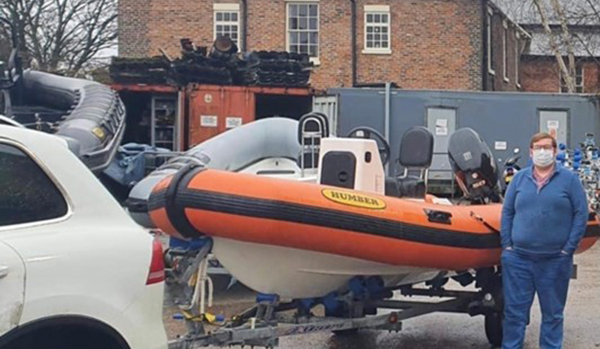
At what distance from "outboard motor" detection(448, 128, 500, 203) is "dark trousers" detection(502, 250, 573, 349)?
Answer: 119 centimetres

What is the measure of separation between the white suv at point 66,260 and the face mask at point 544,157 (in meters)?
3.15

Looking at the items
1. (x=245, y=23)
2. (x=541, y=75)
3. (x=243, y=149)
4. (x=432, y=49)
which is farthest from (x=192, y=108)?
(x=541, y=75)

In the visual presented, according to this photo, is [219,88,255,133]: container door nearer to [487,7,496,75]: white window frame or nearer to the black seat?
[487,7,496,75]: white window frame

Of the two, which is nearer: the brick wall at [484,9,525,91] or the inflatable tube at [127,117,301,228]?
the inflatable tube at [127,117,301,228]

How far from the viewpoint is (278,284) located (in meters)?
5.77

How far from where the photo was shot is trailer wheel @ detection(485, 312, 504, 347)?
6902mm

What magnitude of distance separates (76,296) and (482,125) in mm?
18265

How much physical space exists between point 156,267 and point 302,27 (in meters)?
24.1

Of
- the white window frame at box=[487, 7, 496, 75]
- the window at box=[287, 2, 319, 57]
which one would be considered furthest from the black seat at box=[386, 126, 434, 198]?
the white window frame at box=[487, 7, 496, 75]

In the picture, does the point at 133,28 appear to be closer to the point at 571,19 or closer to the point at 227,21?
the point at 227,21

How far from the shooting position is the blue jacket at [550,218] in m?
5.96

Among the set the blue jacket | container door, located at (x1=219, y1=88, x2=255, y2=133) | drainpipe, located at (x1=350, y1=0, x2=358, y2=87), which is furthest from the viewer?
drainpipe, located at (x1=350, y1=0, x2=358, y2=87)

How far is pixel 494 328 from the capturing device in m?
6.98

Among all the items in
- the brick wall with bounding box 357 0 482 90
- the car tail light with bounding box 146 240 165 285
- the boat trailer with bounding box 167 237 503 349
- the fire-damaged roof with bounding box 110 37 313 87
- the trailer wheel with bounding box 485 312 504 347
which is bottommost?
the trailer wheel with bounding box 485 312 504 347
